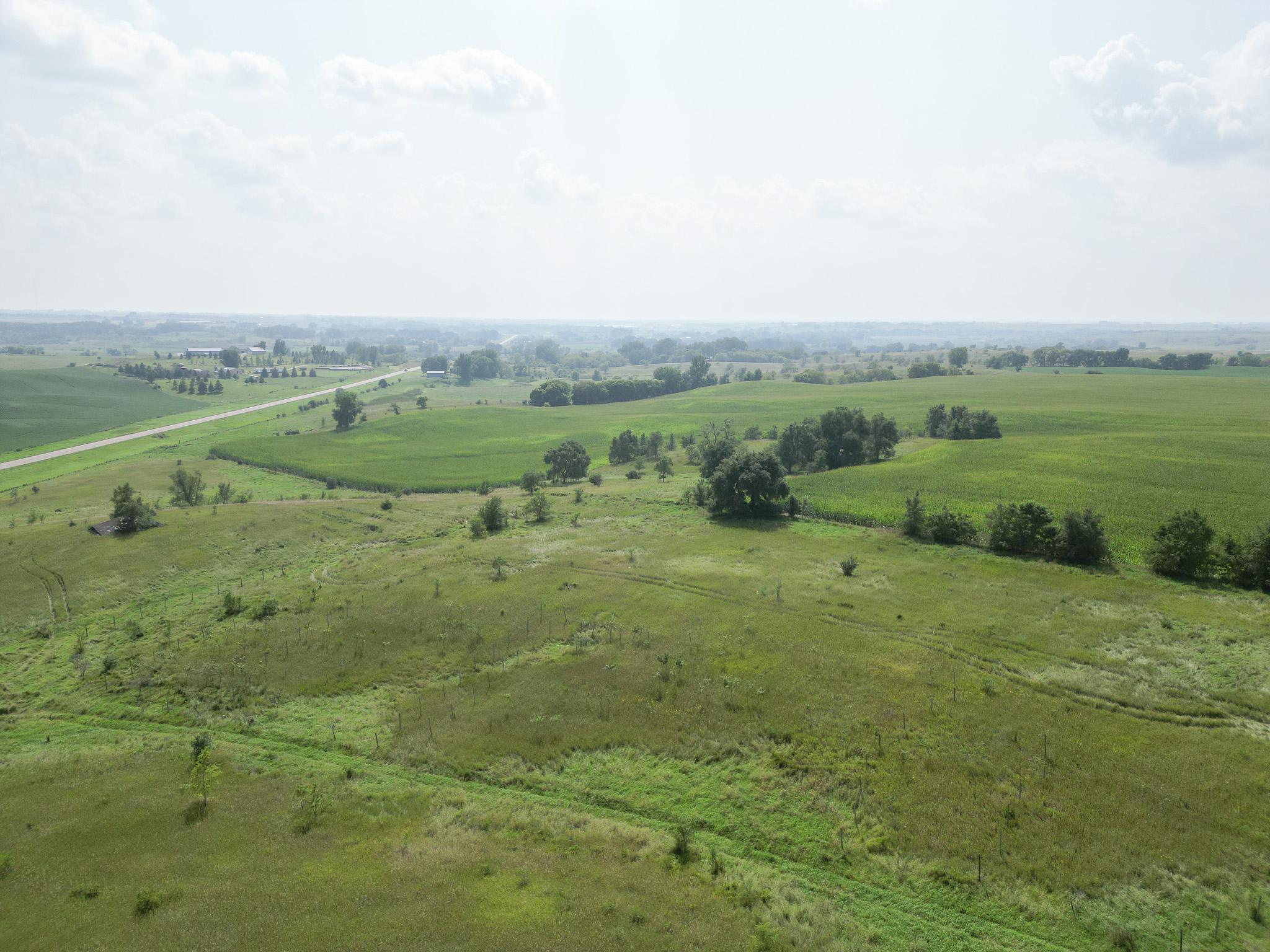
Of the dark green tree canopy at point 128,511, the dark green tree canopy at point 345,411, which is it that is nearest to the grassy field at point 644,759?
the dark green tree canopy at point 128,511

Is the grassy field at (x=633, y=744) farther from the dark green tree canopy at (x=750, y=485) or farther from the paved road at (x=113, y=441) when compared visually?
the paved road at (x=113, y=441)

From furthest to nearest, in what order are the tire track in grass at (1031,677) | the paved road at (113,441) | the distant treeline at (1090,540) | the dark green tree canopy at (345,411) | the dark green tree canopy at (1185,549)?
the dark green tree canopy at (345,411) → the paved road at (113,441) → the dark green tree canopy at (1185,549) → the distant treeline at (1090,540) → the tire track in grass at (1031,677)

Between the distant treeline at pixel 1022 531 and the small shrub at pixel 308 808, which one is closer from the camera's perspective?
the small shrub at pixel 308 808

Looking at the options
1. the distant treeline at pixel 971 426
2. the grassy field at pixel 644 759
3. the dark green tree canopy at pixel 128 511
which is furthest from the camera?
the distant treeline at pixel 971 426

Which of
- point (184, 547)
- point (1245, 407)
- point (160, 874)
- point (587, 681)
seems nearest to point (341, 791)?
point (160, 874)

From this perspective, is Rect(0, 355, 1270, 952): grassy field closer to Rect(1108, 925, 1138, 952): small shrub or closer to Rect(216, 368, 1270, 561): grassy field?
Rect(1108, 925, 1138, 952): small shrub

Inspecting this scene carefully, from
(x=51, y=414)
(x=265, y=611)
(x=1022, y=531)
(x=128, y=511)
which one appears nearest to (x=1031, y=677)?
(x=1022, y=531)
